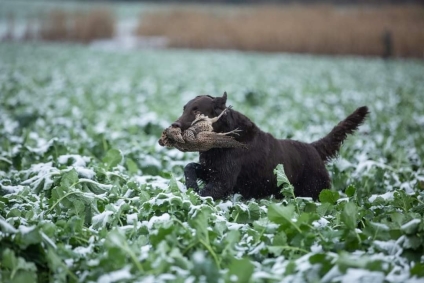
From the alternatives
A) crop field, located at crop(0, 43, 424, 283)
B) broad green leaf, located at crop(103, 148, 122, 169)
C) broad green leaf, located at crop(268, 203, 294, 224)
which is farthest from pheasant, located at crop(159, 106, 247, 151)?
broad green leaf, located at crop(103, 148, 122, 169)

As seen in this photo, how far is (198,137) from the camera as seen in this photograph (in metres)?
4.62

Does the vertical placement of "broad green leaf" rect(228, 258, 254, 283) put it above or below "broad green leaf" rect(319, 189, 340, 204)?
below

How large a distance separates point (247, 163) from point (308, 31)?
23803 millimetres

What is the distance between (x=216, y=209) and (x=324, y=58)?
22.1 meters

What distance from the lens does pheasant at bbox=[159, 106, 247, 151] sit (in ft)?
15.2

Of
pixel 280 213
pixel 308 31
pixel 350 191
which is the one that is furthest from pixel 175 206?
A: pixel 308 31

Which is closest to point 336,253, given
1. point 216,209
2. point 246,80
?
point 216,209

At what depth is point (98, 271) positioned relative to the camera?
3.30 meters

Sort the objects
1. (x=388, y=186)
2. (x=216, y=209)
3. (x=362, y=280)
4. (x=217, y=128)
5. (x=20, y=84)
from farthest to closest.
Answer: (x=20, y=84)
(x=388, y=186)
(x=217, y=128)
(x=216, y=209)
(x=362, y=280)

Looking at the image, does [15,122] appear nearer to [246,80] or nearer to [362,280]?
[362,280]

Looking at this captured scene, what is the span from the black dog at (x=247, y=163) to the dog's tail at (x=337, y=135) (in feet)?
0.70

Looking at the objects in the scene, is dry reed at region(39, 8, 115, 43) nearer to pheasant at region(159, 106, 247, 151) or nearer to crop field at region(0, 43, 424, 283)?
crop field at region(0, 43, 424, 283)

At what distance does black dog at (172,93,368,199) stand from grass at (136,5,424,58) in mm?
21221

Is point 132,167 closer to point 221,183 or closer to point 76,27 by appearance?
point 221,183
